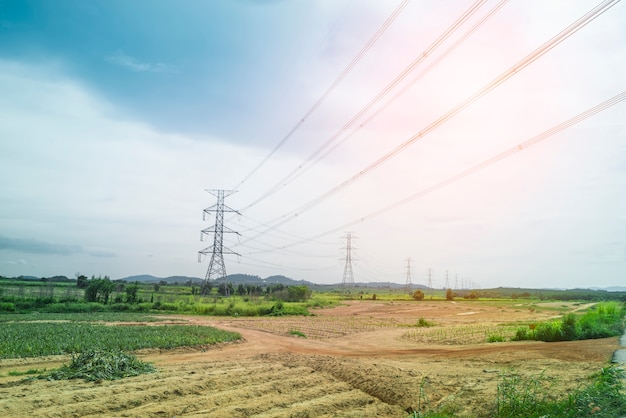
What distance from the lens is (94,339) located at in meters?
26.4

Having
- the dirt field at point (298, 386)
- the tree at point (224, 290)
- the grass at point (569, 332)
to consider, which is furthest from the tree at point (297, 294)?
the dirt field at point (298, 386)

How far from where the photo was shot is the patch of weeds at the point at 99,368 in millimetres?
15500

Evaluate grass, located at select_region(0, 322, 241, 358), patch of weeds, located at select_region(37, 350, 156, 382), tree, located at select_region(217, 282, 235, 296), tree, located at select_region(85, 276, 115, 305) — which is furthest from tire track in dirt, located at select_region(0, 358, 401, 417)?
tree, located at select_region(217, 282, 235, 296)

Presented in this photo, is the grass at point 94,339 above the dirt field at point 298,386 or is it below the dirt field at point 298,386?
below

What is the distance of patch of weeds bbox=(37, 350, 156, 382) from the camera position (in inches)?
610

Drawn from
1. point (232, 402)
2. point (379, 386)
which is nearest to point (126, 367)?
point (232, 402)

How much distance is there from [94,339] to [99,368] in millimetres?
12010

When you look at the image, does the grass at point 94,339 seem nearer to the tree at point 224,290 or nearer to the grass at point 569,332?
the grass at point 569,332

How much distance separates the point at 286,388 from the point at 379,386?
3085mm

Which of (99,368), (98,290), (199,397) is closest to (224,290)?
(98,290)

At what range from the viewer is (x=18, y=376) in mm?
17156

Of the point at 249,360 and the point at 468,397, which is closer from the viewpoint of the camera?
the point at 468,397

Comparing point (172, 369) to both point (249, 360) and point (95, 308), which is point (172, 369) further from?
point (95, 308)

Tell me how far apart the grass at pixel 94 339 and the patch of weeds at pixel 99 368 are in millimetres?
4603
